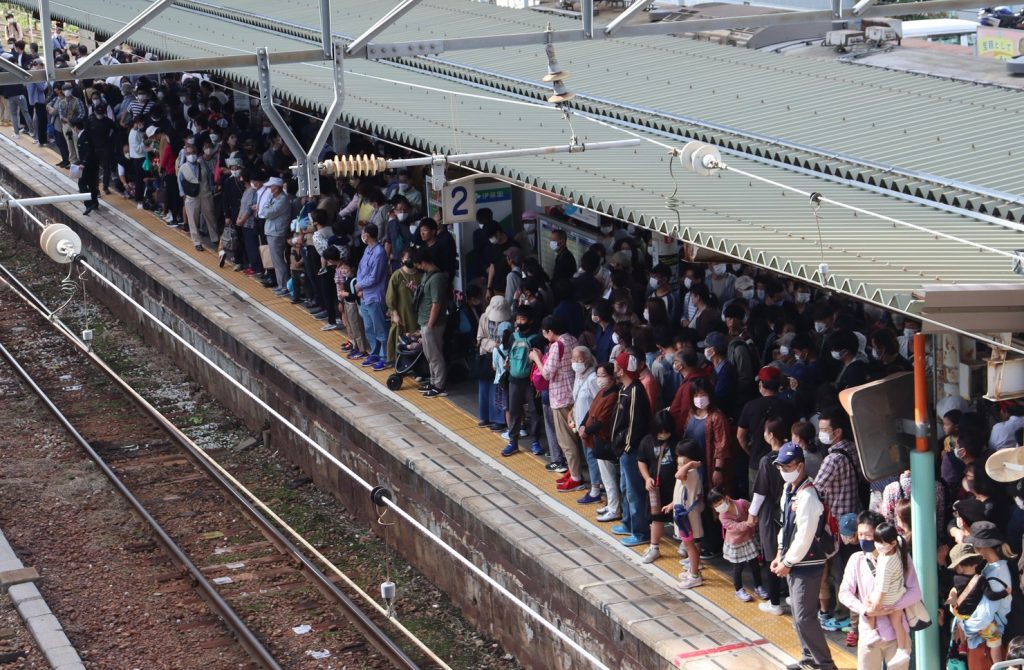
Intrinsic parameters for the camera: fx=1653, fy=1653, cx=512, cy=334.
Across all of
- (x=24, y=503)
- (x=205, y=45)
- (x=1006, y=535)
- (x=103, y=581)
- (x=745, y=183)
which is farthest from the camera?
(x=205, y=45)

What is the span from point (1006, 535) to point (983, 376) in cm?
92

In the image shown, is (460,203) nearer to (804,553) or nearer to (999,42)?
(804,553)

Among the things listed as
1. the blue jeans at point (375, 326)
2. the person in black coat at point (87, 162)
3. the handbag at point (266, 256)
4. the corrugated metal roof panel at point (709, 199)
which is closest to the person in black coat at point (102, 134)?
the person in black coat at point (87, 162)

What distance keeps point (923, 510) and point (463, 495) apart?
4450 mm

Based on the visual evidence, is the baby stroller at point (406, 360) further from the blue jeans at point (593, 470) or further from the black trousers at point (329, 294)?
the blue jeans at point (593, 470)

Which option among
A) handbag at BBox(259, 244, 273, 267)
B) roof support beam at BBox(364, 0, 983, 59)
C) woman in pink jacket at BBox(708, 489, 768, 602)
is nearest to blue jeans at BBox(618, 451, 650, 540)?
woman in pink jacket at BBox(708, 489, 768, 602)

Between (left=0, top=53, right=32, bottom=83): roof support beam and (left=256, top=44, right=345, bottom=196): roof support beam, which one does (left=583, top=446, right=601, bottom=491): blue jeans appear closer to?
(left=256, top=44, right=345, bottom=196): roof support beam

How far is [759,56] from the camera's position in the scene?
50.0 ft

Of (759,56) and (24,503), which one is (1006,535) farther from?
(24,503)

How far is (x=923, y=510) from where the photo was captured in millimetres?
8289

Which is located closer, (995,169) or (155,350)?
(995,169)

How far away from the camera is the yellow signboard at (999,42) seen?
58.7ft

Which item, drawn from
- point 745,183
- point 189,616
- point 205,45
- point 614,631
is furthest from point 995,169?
point 205,45

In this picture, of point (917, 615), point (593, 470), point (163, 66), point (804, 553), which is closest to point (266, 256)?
point (593, 470)
